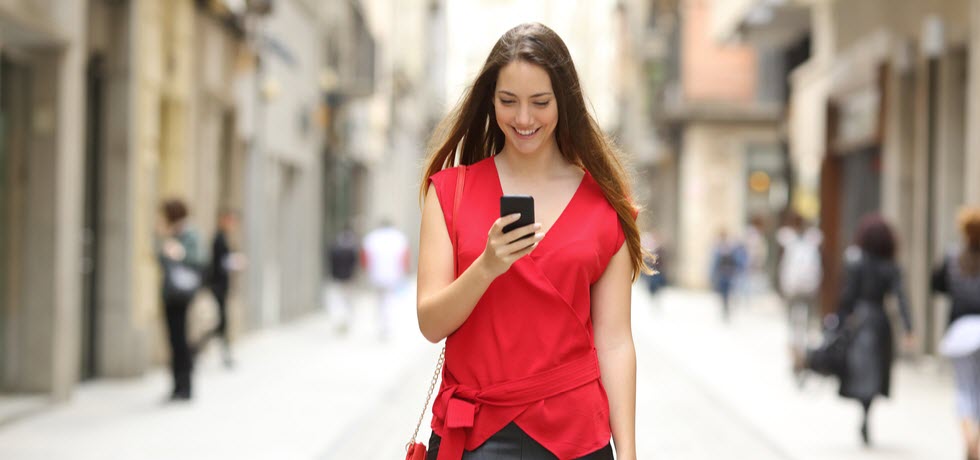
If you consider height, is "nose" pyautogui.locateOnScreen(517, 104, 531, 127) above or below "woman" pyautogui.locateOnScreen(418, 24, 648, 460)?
above

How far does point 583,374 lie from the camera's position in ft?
9.71

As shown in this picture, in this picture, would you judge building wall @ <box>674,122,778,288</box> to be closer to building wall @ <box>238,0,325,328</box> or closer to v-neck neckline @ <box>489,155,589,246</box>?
building wall @ <box>238,0,325,328</box>

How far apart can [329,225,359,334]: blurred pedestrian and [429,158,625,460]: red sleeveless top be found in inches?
707

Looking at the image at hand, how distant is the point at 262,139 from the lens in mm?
21688

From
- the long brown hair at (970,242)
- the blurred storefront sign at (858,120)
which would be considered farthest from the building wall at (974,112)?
the long brown hair at (970,242)

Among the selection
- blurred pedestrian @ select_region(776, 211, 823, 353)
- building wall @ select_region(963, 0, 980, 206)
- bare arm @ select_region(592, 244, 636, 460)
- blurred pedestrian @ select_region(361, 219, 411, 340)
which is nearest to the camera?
bare arm @ select_region(592, 244, 636, 460)

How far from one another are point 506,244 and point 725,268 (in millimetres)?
23785

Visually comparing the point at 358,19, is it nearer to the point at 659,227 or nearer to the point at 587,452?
the point at 659,227

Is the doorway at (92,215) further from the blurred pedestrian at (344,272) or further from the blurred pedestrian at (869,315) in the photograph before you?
the blurred pedestrian at (869,315)

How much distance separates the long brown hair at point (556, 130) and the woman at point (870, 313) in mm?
6940

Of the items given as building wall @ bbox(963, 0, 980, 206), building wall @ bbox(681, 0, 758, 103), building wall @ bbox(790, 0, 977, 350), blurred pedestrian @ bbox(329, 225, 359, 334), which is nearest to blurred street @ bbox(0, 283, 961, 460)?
building wall @ bbox(790, 0, 977, 350)

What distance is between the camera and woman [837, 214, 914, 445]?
9.81 metres

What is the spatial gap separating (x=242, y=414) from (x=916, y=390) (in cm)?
697

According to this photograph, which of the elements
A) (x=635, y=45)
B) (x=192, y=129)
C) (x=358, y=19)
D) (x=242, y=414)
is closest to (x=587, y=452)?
(x=242, y=414)
